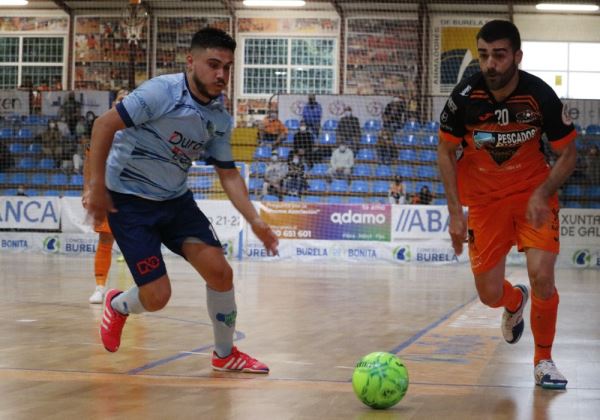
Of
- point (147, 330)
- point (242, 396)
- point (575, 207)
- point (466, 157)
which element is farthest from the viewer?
point (575, 207)

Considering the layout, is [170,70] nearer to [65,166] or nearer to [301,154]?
[65,166]

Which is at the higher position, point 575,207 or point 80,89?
point 80,89

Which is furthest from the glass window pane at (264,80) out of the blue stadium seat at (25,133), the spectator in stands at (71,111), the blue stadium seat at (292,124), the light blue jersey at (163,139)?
the light blue jersey at (163,139)

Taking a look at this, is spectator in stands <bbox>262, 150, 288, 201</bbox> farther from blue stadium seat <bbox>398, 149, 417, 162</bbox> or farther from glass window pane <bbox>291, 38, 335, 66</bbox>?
glass window pane <bbox>291, 38, 335, 66</bbox>

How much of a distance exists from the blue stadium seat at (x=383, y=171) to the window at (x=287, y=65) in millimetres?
Answer: 6969

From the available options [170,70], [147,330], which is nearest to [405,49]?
[170,70]

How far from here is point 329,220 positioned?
20312mm

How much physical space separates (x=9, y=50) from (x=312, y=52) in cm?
1022

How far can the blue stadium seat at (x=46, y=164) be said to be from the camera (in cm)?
2461

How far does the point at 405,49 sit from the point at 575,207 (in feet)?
33.2

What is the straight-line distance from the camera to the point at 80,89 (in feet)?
98.8

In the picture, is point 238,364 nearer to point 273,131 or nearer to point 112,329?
point 112,329

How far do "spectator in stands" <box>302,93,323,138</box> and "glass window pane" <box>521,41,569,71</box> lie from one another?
7.70 m

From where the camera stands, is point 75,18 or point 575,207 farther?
point 75,18
